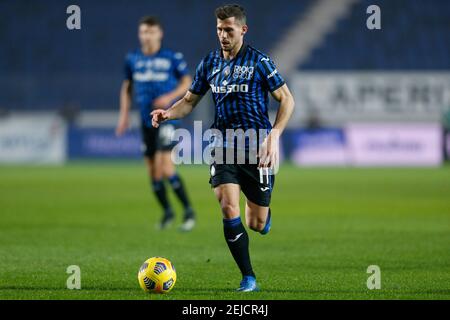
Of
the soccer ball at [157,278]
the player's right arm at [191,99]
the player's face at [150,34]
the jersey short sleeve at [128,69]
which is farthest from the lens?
the jersey short sleeve at [128,69]

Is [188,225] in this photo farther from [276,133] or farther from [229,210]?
[276,133]

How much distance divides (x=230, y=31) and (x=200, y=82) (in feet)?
2.10

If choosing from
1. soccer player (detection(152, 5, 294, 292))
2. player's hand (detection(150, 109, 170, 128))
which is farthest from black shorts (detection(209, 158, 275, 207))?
player's hand (detection(150, 109, 170, 128))

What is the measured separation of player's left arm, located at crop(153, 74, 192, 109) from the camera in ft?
40.9

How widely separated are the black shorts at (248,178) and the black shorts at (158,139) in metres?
5.21

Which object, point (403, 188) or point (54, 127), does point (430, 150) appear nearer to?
point (403, 188)

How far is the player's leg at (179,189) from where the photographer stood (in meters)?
12.7

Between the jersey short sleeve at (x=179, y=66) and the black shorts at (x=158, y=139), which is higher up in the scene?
the jersey short sleeve at (x=179, y=66)

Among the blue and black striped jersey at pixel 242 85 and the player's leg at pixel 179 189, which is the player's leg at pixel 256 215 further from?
the player's leg at pixel 179 189

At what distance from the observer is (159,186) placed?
42.8 ft

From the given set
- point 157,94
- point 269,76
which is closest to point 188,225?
point 157,94

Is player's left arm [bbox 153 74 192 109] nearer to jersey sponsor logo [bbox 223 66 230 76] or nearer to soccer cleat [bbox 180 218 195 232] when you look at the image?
soccer cleat [bbox 180 218 195 232]

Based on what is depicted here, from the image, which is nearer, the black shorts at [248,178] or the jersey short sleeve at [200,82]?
the black shorts at [248,178]

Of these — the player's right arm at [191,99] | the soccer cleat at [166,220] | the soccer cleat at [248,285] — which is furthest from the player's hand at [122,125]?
the soccer cleat at [248,285]
